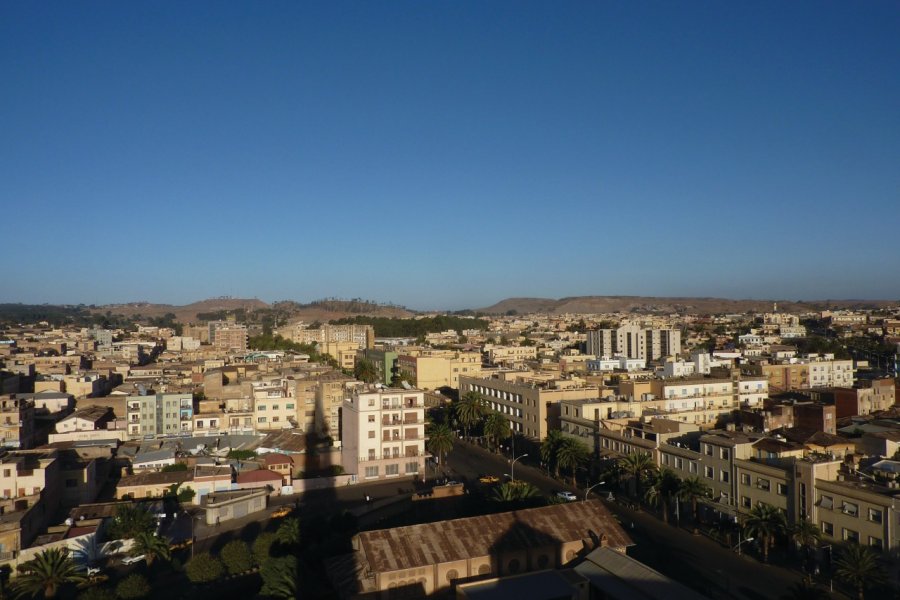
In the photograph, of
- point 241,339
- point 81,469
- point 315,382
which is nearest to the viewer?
point 81,469

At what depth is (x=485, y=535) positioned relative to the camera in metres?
20.5

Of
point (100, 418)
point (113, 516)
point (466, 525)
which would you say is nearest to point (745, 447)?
point (466, 525)

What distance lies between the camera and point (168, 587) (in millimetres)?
21844

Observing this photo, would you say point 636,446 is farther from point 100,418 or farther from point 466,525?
point 100,418

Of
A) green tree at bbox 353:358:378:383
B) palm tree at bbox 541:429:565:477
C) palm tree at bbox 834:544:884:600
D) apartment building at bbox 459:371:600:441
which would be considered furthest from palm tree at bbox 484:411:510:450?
palm tree at bbox 834:544:884:600

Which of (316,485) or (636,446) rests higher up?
(636,446)

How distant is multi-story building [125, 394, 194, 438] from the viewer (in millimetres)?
43406

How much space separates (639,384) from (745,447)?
14714 millimetres

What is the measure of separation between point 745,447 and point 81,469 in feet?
90.2

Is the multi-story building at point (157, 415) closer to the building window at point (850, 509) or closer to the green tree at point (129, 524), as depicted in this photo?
the green tree at point (129, 524)

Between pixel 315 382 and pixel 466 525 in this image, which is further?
pixel 315 382

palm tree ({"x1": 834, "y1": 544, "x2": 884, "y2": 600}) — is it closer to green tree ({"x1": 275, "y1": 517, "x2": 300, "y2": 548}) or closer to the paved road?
the paved road

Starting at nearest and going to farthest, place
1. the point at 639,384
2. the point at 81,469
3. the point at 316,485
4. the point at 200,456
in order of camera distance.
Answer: the point at 81,469 → the point at 316,485 → the point at 200,456 → the point at 639,384

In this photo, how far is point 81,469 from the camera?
98.7 ft
